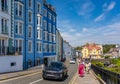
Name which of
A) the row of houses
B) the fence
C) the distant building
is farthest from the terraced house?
the distant building

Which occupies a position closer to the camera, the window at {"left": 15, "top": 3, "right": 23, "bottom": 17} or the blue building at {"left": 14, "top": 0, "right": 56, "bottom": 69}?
the window at {"left": 15, "top": 3, "right": 23, "bottom": 17}

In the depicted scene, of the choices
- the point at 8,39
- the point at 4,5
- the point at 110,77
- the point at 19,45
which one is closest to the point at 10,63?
the point at 8,39

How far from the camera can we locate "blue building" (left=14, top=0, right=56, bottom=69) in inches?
1764

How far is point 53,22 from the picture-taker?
7512 centimetres

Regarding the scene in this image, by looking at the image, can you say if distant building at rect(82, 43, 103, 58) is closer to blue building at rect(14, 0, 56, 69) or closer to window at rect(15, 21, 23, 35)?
blue building at rect(14, 0, 56, 69)

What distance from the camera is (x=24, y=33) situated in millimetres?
47500

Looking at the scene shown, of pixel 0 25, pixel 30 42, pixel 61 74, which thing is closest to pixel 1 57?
pixel 0 25

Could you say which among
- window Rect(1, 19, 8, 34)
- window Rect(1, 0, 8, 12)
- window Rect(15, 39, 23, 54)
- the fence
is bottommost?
the fence

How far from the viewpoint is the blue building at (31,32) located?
44.8 metres

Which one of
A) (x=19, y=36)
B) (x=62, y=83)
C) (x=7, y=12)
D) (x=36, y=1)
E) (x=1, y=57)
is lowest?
(x=62, y=83)

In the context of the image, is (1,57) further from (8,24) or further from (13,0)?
(13,0)

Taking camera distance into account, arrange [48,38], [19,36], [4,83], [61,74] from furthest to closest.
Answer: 1. [48,38]
2. [19,36]
3. [61,74]
4. [4,83]

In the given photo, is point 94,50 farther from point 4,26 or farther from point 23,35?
point 4,26

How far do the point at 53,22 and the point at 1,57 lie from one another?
4281cm
